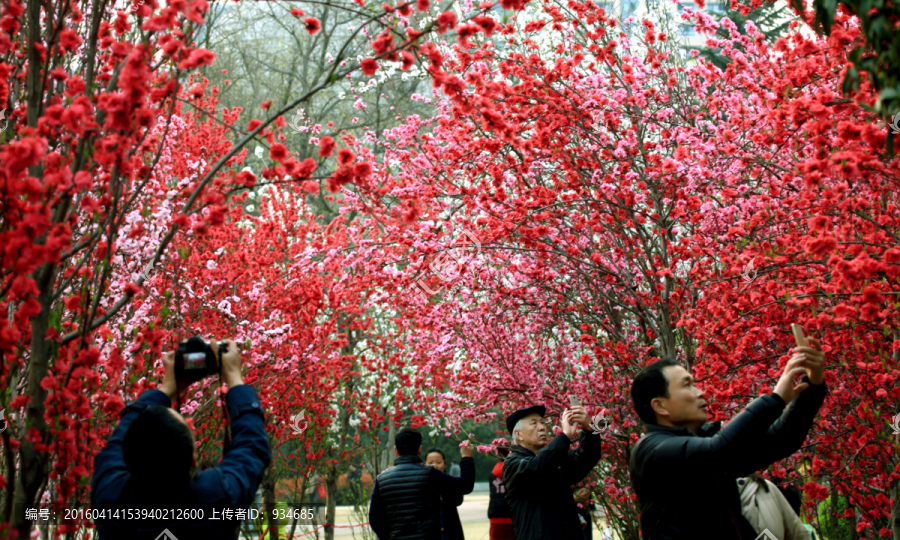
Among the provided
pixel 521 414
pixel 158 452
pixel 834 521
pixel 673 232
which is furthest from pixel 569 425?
pixel 834 521

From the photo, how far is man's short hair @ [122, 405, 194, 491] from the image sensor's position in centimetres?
209

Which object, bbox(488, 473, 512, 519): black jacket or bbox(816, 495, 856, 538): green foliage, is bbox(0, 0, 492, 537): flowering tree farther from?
bbox(816, 495, 856, 538): green foliage

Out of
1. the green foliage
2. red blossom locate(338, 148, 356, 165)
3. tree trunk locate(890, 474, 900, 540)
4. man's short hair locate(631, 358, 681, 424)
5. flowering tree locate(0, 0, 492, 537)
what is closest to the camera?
flowering tree locate(0, 0, 492, 537)

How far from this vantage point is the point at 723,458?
2.33m

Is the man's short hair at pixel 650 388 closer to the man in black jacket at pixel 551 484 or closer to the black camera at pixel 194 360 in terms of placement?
the man in black jacket at pixel 551 484

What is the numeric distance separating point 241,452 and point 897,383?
4.23m

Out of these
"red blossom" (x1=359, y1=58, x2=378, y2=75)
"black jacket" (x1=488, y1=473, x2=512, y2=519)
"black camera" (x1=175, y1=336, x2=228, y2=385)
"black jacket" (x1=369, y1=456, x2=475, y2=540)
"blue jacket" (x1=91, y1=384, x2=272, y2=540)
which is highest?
"red blossom" (x1=359, y1=58, x2=378, y2=75)

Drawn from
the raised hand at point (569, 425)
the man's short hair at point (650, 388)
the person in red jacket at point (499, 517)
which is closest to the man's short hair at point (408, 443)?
the raised hand at point (569, 425)

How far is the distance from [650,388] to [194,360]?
5.10 feet

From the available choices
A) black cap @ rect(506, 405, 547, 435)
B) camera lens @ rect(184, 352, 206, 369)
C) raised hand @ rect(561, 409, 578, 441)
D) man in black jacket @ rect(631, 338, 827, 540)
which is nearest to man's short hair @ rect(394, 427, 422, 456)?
black cap @ rect(506, 405, 547, 435)

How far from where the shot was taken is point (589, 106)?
632 cm

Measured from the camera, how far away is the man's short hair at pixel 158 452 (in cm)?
209

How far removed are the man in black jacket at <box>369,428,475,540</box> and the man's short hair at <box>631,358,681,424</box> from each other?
250 centimetres

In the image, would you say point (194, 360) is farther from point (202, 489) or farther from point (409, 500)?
point (409, 500)
